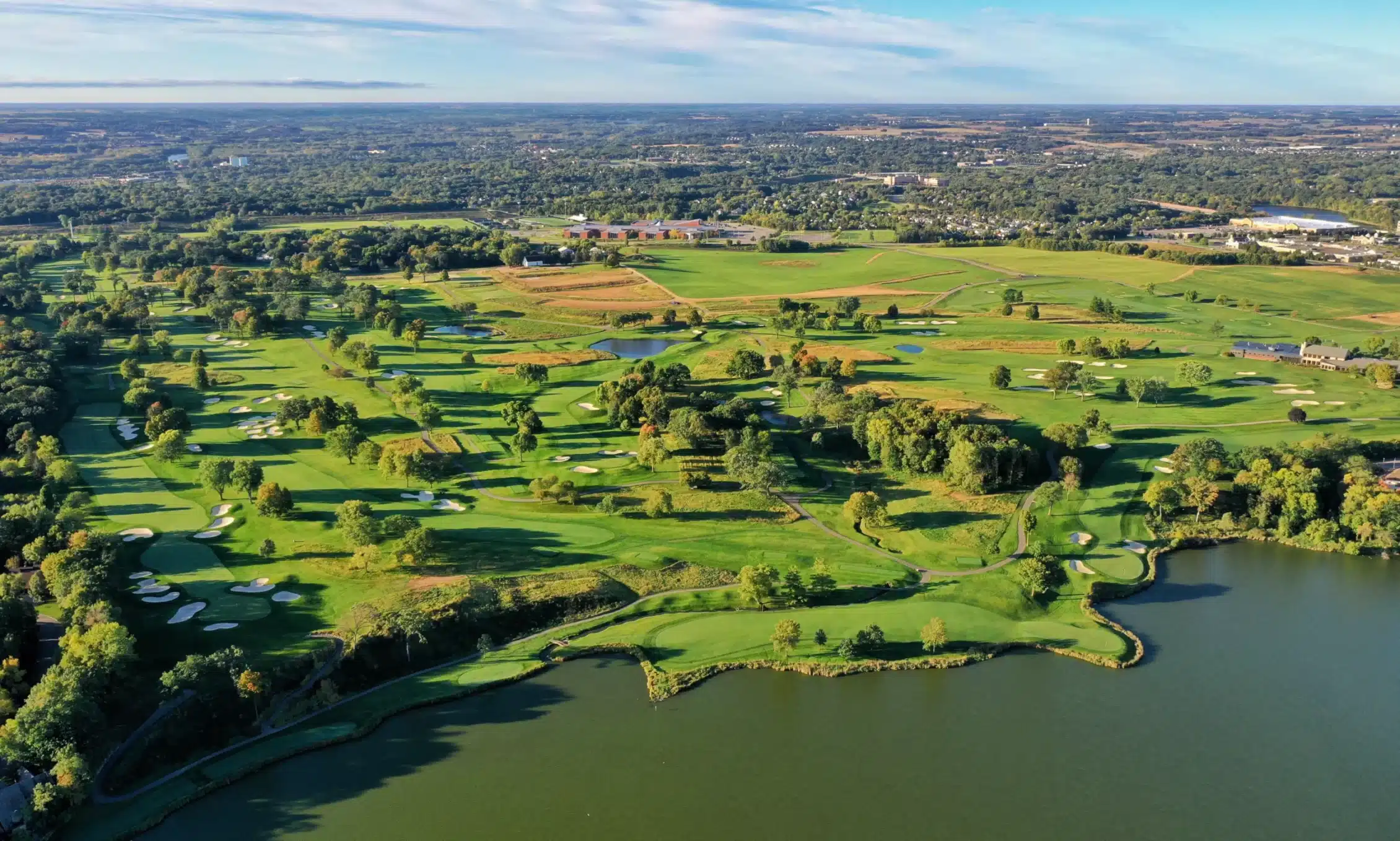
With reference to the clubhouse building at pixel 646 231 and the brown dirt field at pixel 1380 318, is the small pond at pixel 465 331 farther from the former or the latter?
the brown dirt field at pixel 1380 318

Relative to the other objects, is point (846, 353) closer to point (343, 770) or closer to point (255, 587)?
point (255, 587)

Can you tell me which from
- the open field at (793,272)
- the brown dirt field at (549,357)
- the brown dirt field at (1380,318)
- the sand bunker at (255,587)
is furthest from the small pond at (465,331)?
the brown dirt field at (1380,318)

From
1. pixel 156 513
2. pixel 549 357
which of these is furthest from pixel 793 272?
pixel 156 513

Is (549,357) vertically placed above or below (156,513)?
above

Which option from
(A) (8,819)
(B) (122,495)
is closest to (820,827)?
(A) (8,819)

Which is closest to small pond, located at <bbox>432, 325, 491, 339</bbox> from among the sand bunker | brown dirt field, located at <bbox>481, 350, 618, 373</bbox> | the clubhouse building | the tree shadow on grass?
brown dirt field, located at <bbox>481, 350, 618, 373</bbox>

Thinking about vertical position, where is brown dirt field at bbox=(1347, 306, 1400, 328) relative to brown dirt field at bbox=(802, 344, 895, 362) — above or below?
above

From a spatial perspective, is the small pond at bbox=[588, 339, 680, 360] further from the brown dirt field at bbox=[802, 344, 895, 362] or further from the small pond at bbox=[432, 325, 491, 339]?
the brown dirt field at bbox=[802, 344, 895, 362]
